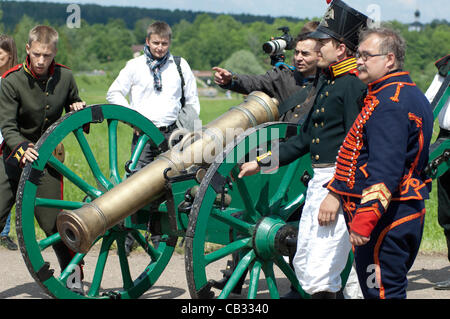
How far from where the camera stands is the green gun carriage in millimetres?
3723

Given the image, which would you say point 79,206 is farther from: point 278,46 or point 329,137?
point 278,46

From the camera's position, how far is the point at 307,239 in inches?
146

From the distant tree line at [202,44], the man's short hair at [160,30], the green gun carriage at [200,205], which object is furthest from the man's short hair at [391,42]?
the distant tree line at [202,44]

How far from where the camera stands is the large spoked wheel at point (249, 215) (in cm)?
364

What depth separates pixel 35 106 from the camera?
464 cm

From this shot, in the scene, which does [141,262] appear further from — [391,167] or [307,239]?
[391,167]

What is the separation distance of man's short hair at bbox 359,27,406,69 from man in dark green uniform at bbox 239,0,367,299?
1.52 feet

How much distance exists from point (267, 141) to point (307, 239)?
2.02 feet

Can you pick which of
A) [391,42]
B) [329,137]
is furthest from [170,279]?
[391,42]

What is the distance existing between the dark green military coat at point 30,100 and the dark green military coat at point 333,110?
1835mm

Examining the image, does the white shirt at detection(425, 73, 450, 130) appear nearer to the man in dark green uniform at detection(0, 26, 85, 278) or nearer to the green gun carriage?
the green gun carriage

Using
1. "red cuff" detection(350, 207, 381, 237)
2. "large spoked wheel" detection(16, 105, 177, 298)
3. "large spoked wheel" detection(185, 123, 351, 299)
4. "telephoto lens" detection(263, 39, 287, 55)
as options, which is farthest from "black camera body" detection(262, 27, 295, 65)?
"red cuff" detection(350, 207, 381, 237)

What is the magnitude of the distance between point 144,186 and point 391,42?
1631mm

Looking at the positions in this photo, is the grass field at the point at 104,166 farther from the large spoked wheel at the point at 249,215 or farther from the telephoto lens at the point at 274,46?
the large spoked wheel at the point at 249,215
